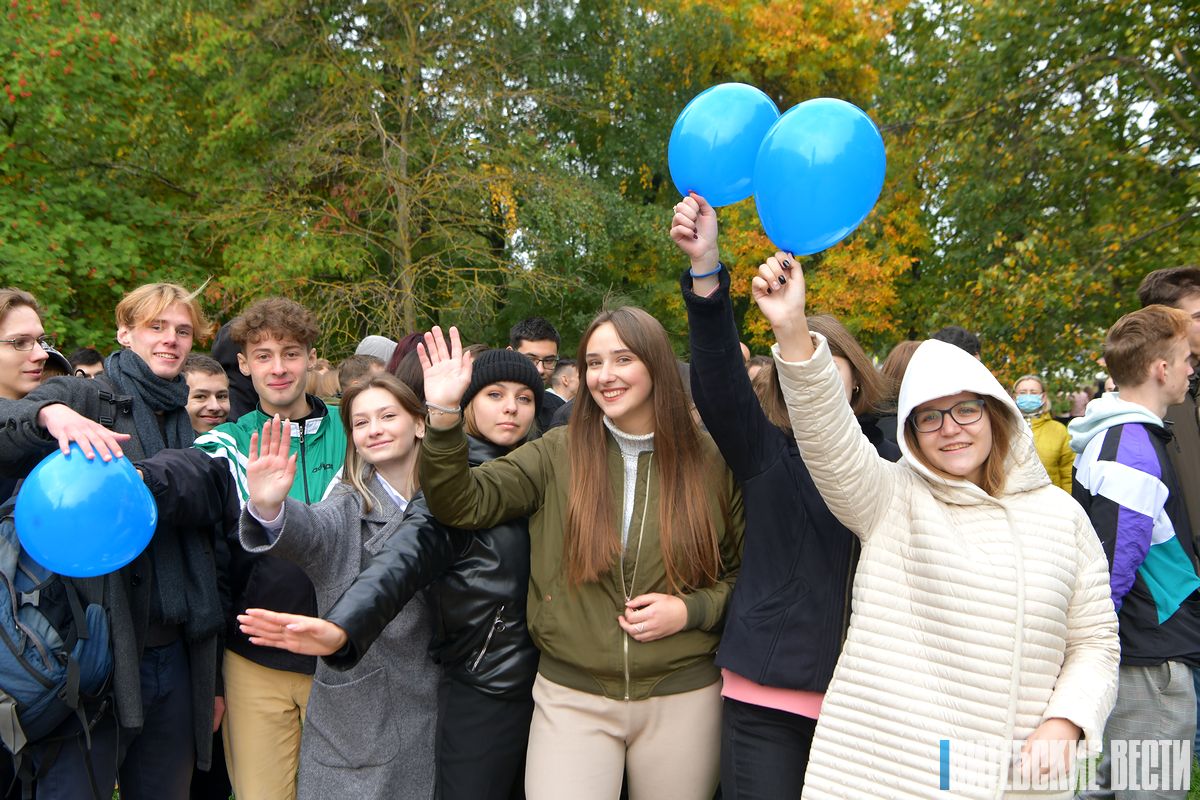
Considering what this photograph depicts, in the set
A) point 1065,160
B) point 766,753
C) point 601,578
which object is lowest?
point 766,753

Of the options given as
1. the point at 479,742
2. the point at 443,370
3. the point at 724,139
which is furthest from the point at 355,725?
the point at 724,139

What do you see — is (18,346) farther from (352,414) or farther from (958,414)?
(958,414)

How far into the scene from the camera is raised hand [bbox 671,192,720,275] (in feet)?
7.75

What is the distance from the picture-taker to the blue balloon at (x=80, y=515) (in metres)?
2.50

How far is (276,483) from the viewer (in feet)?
8.46

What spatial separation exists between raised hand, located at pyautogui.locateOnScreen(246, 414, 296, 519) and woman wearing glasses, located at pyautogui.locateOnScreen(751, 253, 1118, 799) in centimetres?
149

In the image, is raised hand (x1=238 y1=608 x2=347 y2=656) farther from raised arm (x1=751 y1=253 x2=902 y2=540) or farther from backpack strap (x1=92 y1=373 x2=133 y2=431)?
raised arm (x1=751 y1=253 x2=902 y2=540)

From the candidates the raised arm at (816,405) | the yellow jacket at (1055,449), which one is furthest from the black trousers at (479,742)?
the yellow jacket at (1055,449)

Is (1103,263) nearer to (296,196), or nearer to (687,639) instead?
(687,639)

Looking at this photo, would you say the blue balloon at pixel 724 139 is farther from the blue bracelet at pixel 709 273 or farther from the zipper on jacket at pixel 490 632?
the zipper on jacket at pixel 490 632

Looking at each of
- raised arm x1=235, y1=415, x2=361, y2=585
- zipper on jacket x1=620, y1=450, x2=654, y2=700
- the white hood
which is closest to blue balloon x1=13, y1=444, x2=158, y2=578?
raised arm x1=235, y1=415, x2=361, y2=585

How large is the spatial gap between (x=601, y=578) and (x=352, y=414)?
3.87ft

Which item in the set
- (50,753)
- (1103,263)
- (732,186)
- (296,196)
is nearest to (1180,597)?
(732,186)

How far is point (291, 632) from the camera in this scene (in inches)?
86.8
